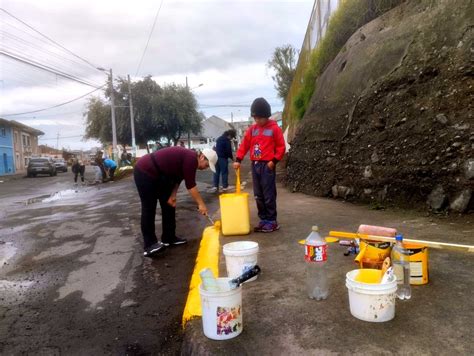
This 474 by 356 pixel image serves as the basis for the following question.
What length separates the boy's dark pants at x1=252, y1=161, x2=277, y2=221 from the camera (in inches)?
217

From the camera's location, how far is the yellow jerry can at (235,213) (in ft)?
17.4

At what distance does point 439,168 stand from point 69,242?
18.5 ft

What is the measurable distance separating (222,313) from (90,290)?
225 centimetres

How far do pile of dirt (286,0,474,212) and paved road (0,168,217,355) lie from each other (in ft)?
9.64

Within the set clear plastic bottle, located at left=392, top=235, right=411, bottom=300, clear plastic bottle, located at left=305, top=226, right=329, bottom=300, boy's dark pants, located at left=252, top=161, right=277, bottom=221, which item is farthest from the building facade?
clear plastic bottle, located at left=392, top=235, right=411, bottom=300

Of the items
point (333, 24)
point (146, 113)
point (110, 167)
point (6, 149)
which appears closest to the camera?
point (333, 24)

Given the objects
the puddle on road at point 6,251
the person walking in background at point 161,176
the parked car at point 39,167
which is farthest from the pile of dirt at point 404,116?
the parked car at point 39,167

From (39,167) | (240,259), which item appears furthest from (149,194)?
(39,167)

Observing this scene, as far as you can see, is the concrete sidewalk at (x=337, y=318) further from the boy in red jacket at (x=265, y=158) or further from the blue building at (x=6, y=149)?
the blue building at (x=6, y=149)

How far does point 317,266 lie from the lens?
124 inches

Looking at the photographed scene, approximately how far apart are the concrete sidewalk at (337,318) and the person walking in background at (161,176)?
139 cm

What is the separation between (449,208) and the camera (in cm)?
584

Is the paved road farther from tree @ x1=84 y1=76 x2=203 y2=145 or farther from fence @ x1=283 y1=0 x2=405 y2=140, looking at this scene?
tree @ x1=84 y1=76 x2=203 y2=145

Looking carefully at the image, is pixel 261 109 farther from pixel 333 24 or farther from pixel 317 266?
pixel 333 24
